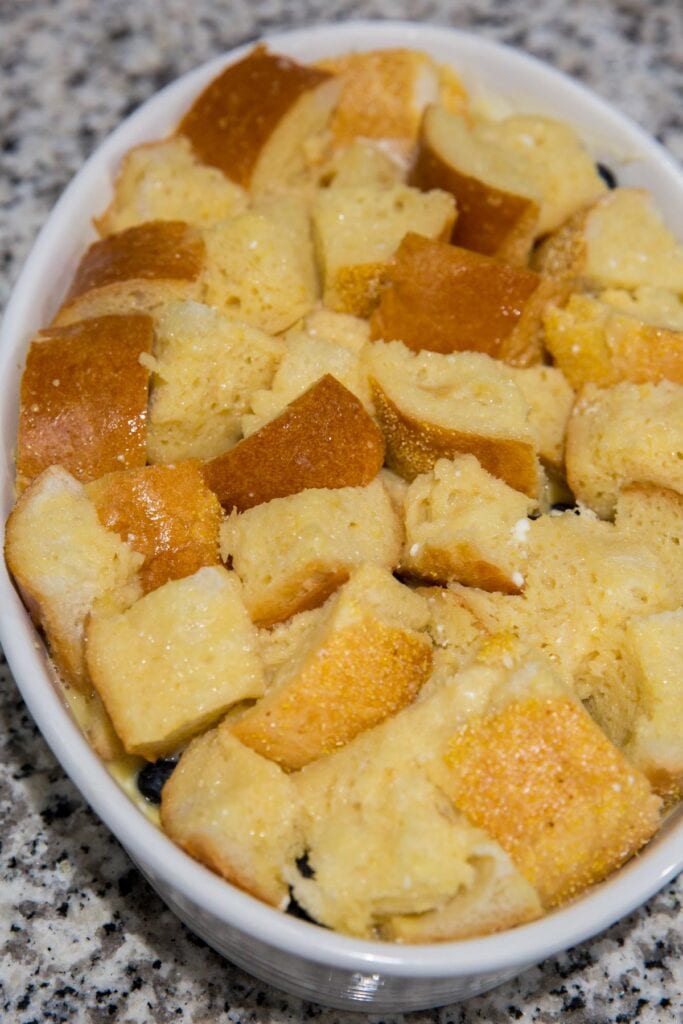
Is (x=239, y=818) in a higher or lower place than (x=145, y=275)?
lower

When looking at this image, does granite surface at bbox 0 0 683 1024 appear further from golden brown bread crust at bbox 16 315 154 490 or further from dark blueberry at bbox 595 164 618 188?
dark blueberry at bbox 595 164 618 188

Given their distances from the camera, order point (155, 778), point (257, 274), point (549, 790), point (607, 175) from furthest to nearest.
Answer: point (607, 175) < point (257, 274) < point (155, 778) < point (549, 790)

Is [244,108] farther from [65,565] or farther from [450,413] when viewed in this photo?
[65,565]

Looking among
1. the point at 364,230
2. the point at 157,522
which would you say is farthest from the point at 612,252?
the point at 157,522

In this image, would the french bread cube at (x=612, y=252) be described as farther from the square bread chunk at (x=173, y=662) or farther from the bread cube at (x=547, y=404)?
the square bread chunk at (x=173, y=662)

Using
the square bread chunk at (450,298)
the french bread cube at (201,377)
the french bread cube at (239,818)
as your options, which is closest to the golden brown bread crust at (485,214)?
the square bread chunk at (450,298)

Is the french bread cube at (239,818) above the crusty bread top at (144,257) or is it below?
below
